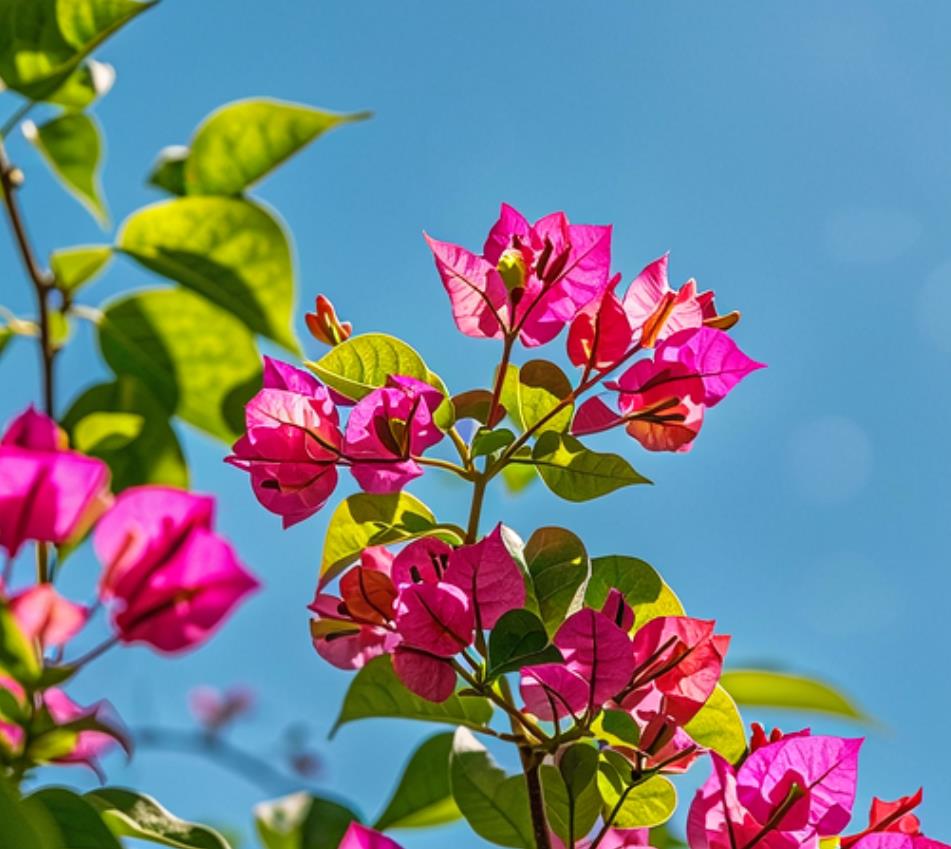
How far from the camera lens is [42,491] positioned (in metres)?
0.45

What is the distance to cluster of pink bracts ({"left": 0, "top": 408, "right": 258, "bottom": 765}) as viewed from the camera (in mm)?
427

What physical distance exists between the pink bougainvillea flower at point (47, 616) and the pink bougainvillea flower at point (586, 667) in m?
0.20

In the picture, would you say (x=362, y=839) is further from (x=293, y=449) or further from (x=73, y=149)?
(x=73, y=149)

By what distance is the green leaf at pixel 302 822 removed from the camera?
2.64 feet

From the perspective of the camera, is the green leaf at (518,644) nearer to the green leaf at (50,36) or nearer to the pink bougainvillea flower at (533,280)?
the pink bougainvillea flower at (533,280)

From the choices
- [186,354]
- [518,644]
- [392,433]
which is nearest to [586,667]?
[518,644]

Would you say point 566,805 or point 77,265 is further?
point 77,265

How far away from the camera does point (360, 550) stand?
1.95 feet

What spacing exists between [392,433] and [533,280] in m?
0.11

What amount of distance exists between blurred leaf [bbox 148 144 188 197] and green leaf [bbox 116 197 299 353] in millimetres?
67

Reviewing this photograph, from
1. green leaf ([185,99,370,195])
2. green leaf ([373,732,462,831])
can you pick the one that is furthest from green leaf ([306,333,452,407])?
green leaf ([185,99,370,195])

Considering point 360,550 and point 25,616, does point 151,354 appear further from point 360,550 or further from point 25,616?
point 25,616

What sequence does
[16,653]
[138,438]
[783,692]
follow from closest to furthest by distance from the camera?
[16,653], [783,692], [138,438]

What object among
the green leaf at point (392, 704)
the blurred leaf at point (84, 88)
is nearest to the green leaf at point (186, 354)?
the blurred leaf at point (84, 88)
